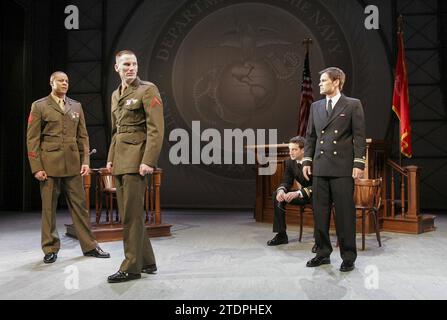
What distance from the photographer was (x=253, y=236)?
5.33 m

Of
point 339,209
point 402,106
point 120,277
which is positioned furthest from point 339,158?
point 402,106

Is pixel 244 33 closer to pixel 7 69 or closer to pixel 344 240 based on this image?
pixel 7 69

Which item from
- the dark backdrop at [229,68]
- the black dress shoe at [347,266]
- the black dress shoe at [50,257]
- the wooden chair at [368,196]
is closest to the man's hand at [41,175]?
the black dress shoe at [50,257]

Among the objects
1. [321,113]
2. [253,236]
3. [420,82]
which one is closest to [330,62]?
[420,82]

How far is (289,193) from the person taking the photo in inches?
178

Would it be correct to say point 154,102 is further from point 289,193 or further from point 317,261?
point 289,193

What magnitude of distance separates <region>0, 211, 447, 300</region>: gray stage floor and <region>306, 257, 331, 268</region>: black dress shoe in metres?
0.07

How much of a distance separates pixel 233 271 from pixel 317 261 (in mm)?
681

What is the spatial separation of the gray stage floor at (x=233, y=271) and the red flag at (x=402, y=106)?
151cm

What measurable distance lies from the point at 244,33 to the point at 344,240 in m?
5.99

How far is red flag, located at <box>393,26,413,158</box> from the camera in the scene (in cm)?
654

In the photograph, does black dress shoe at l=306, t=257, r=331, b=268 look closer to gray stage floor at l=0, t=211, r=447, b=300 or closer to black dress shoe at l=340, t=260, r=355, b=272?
gray stage floor at l=0, t=211, r=447, b=300

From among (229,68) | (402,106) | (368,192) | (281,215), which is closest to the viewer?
(368,192)

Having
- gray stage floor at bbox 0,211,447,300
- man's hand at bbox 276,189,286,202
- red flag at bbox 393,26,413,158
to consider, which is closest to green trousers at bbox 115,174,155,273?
gray stage floor at bbox 0,211,447,300
